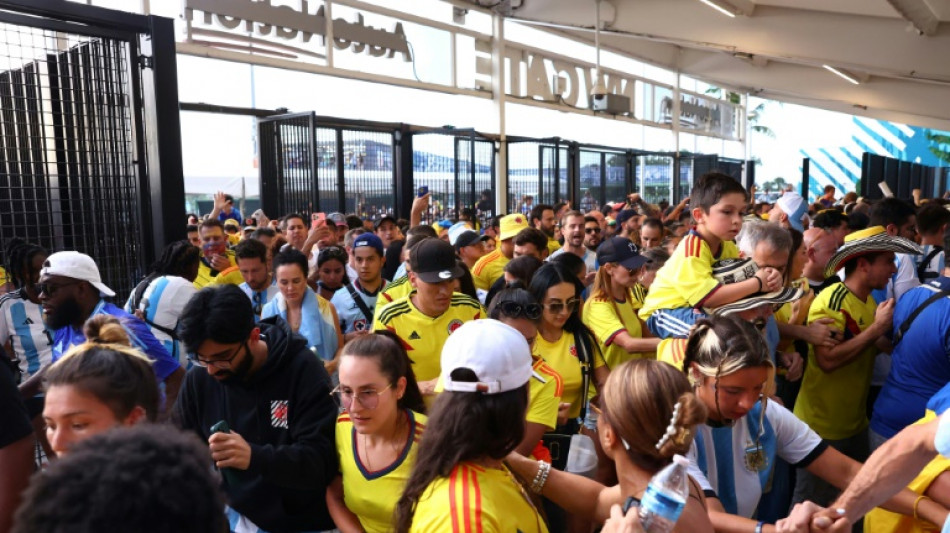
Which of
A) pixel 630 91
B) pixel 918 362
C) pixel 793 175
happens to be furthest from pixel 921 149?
pixel 918 362

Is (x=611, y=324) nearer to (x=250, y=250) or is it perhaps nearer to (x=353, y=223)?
(x=250, y=250)

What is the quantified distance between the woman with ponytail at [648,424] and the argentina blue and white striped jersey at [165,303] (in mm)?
2716

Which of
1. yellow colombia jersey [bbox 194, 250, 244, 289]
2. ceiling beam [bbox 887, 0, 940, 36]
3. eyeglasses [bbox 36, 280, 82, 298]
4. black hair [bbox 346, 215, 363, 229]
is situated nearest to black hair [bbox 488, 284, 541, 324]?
eyeglasses [bbox 36, 280, 82, 298]

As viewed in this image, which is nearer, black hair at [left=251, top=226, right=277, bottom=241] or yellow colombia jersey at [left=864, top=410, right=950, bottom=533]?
yellow colombia jersey at [left=864, top=410, right=950, bottom=533]

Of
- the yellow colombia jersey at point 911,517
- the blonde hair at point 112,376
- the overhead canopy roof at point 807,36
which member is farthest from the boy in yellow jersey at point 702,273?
the overhead canopy roof at point 807,36

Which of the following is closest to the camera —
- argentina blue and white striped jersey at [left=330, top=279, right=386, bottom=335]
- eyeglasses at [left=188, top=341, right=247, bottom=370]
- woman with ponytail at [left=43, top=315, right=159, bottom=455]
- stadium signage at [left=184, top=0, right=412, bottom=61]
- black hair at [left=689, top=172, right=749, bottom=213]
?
woman with ponytail at [left=43, top=315, right=159, bottom=455]

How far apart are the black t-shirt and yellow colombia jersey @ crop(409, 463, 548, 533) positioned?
1285mm

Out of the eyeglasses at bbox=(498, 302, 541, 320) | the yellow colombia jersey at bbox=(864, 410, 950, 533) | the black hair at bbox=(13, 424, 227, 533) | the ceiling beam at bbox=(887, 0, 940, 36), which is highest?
the ceiling beam at bbox=(887, 0, 940, 36)

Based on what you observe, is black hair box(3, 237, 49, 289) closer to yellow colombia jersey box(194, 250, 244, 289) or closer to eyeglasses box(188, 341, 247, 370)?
yellow colombia jersey box(194, 250, 244, 289)

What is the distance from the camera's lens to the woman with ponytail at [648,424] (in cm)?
162

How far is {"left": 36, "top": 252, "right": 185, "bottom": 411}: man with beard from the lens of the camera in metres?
3.02

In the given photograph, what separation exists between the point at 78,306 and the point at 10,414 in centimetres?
119

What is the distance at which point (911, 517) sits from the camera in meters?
2.21

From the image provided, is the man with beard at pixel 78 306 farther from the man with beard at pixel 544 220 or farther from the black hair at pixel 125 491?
the man with beard at pixel 544 220
